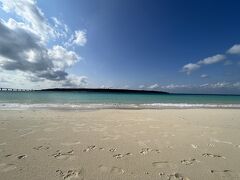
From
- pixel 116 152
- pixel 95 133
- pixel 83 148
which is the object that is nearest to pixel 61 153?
pixel 83 148

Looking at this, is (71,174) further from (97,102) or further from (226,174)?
(97,102)

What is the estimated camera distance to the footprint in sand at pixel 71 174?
9.25ft

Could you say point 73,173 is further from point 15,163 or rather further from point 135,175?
point 15,163

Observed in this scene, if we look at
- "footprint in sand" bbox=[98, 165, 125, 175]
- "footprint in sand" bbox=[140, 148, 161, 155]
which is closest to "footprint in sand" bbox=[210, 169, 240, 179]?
"footprint in sand" bbox=[140, 148, 161, 155]

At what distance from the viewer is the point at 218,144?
479 cm

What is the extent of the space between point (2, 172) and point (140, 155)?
3.14 metres

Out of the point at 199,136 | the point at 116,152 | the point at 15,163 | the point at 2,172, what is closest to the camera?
the point at 2,172

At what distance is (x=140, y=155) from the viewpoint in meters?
3.86

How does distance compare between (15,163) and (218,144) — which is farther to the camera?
(218,144)

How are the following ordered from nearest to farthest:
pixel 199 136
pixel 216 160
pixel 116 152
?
pixel 216 160, pixel 116 152, pixel 199 136

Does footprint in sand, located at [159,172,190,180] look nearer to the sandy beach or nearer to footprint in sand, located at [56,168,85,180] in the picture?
the sandy beach

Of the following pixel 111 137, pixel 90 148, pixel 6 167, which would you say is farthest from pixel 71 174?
pixel 111 137

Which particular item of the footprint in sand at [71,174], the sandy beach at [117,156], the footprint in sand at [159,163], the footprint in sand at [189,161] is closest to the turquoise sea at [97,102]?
the sandy beach at [117,156]

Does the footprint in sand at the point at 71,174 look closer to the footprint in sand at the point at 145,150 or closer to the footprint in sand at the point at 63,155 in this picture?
the footprint in sand at the point at 63,155
